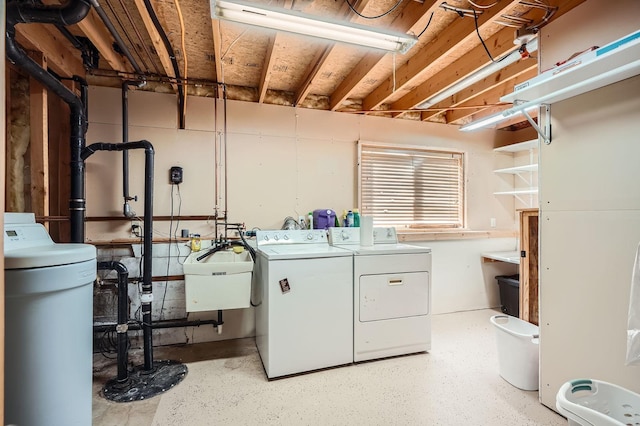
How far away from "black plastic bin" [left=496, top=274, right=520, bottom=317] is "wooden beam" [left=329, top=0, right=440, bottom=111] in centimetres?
297

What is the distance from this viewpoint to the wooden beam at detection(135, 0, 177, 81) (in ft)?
5.51

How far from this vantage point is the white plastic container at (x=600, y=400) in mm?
1307

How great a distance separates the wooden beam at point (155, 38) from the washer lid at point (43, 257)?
1350 mm

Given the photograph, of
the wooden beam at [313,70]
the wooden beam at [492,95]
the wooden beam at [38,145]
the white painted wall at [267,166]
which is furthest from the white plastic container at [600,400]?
the wooden beam at [38,145]

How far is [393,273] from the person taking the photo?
8.36ft

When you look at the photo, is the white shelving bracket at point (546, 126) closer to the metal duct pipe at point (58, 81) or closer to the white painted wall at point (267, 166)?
the white painted wall at point (267, 166)

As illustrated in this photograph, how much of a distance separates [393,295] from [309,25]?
209 centimetres

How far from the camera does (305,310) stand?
230 centimetres

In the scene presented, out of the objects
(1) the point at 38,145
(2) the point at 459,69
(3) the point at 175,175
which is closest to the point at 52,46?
(1) the point at 38,145

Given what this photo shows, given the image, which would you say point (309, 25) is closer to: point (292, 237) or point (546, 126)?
point (546, 126)

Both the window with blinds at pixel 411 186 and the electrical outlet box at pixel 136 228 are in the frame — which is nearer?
the electrical outlet box at pixel 136 228

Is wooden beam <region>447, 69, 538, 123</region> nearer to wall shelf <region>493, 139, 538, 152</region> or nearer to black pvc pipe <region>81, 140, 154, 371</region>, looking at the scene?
wall shelf <region>493, 139, 538, 152</region>

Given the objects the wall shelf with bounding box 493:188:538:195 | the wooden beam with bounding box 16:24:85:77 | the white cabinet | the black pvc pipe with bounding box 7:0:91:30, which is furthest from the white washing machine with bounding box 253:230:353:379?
the white cabinet

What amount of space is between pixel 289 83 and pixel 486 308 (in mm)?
3708
